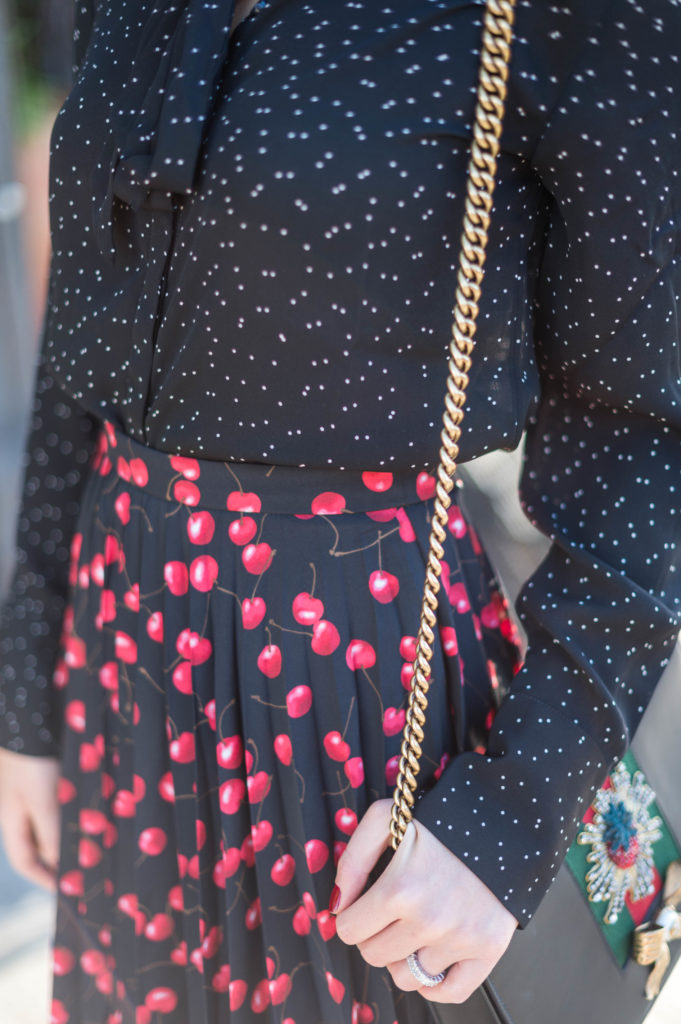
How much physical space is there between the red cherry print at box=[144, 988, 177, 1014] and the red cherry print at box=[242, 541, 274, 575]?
422 millimetres

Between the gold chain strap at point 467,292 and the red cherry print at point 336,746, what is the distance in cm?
8

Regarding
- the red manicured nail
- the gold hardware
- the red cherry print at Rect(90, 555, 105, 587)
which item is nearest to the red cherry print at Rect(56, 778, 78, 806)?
the red cherry print at Rect(90, 555, 105, 587)

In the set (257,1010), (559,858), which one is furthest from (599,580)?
(257,1010)

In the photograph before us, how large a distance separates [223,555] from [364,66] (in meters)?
0.36

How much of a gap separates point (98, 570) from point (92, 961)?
1.38ft

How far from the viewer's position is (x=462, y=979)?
0.55 meters

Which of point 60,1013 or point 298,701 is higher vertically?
point 298,701

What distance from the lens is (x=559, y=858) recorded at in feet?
1.95

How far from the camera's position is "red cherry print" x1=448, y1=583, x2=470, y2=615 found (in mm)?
719

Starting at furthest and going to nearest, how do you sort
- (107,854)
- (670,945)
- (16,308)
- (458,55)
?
(16,308) → (107,854) → (670,945) → (458,55)

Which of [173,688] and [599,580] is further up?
[599,580]

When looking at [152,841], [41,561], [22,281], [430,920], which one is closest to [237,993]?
[152,841]

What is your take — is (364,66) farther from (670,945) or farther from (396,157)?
(670,945)

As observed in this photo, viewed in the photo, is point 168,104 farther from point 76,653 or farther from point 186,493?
point 76,653
